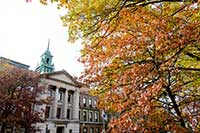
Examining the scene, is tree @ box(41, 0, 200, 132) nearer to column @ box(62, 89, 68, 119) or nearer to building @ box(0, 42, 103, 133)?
building @ box(0, 42, 103, 133)

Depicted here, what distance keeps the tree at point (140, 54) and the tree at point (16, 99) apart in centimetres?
1579

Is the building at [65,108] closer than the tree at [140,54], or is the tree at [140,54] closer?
the tree at [140,54]

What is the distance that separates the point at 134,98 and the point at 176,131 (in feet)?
6.55

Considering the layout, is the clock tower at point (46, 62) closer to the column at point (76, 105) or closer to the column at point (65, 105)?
the column at point (76, 105)

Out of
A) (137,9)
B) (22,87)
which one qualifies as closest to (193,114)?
(137,9)

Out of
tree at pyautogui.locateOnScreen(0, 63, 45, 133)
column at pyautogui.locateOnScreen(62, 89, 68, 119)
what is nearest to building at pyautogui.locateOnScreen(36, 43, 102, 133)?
column at pyautogui.locateOnScreen(62, 89, 68, 119)

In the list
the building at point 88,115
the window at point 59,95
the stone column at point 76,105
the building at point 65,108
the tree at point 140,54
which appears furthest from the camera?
the building at point 88,115

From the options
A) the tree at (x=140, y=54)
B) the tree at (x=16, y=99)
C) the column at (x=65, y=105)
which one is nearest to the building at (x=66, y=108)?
the column at (x=65, y=105)

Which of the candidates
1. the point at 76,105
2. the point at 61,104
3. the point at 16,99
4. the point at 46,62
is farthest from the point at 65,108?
the point at 16,99

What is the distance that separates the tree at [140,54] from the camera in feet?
16.4

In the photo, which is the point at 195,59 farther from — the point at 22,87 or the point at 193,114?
the point at 22,87

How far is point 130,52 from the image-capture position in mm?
6137

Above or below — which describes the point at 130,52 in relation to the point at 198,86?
above

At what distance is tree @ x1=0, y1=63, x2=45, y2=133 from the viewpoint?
66.4ft
